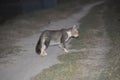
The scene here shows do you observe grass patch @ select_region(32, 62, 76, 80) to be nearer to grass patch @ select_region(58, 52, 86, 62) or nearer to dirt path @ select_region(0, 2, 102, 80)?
dirt path @ select_region(0, 2, 102, 80)

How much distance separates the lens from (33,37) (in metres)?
14.7

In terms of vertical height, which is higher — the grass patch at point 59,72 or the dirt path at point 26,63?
the grass patch at point 59,72

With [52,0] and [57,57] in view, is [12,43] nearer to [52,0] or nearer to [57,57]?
[57,57]

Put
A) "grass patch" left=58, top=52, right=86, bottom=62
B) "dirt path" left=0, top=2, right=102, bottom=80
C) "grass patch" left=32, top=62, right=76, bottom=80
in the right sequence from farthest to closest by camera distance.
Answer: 1. "grass patch" left=58, top=52, right=86, bottom=62
2. "dirt path" left=0, top=2, right=102, bottom=80
3. "grass patch" left=32, top=62, right=76, bottom=80

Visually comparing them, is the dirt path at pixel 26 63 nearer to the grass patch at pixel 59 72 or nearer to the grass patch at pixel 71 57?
the grass patch at pixel 71 57

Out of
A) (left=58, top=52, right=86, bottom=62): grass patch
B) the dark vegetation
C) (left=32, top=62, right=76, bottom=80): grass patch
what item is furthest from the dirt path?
the dark vegetation

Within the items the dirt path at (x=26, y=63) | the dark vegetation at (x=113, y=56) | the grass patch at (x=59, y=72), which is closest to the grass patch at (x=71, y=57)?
the dirt path at (x=26, y=63)

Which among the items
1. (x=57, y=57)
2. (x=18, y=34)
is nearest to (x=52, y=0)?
(x=18, y=34)

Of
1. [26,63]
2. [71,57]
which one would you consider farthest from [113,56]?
[26,63]

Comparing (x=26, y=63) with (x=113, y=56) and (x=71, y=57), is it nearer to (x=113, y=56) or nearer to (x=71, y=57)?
(x=71, y=57)

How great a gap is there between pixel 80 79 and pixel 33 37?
265 inches

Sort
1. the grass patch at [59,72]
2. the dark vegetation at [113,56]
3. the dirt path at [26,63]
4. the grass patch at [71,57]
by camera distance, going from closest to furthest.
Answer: the dark vegetation at [113,56]
the grass patch at [59,72]
the dirt path at [26,63]
the grass patch at [71,57]

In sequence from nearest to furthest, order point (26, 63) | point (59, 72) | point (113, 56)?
point (59, 72), point (113, 56), point (26, 63)

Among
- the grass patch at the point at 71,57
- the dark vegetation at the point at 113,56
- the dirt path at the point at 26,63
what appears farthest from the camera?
the grass patch at the point at 71,57
